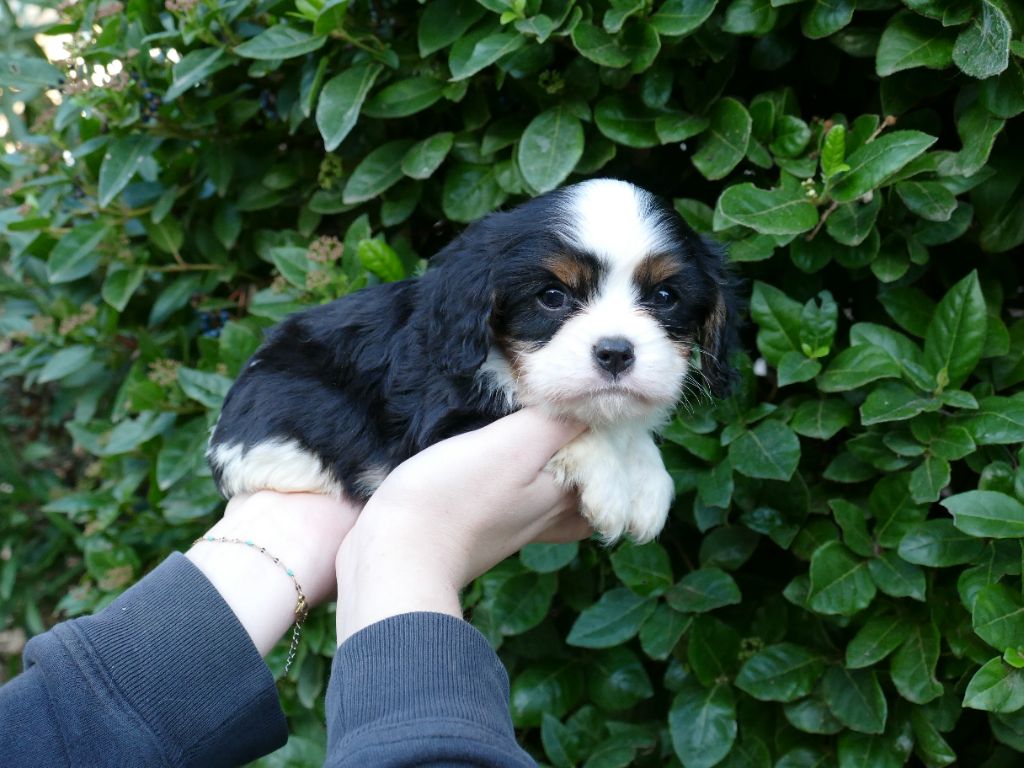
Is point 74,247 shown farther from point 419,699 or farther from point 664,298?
point 419,699

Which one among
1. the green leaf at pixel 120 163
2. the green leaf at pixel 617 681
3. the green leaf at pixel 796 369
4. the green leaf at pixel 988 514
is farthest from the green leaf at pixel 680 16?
the green leaf at pixel 617 681

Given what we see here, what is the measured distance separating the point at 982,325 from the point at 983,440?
258 millimetres

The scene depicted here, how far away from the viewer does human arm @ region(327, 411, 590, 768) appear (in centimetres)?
138

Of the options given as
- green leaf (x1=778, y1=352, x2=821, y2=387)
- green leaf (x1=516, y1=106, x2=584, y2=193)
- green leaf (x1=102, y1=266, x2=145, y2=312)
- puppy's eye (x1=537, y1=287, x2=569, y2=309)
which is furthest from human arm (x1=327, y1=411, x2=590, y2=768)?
green leaf (x1=102, y1=266, x2=145, y2=312)

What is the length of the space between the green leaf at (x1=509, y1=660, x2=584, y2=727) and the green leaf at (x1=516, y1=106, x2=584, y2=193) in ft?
4.39

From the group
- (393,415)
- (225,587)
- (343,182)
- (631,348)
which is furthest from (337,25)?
(225,587)

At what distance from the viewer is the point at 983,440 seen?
2062 mm

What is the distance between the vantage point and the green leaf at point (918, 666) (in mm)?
2150

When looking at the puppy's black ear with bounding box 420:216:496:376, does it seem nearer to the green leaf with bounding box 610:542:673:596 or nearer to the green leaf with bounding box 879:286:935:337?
the green leaf with bounding box 610:542:673:596

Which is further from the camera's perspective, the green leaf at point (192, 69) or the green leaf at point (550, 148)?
the green leaf at point (192, 69)

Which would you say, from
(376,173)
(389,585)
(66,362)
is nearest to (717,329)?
(389,585)

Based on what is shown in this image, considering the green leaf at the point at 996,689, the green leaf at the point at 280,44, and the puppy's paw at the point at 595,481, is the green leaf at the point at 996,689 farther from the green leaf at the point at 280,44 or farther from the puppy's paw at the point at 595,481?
the green leaf at the point at 280,44

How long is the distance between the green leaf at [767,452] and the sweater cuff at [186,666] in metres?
1.16

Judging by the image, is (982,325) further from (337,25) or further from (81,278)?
(81,278)
